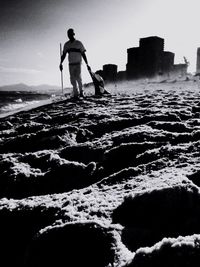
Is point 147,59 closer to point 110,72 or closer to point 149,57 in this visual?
point 149,57

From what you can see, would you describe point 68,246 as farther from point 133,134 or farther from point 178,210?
point 133,134

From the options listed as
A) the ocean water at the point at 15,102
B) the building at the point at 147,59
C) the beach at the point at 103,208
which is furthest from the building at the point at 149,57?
the beach at the point at 103,208

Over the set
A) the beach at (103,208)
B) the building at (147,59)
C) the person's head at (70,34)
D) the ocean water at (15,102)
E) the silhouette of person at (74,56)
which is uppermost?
the building at (147,59)

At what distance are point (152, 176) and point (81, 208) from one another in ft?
1.26

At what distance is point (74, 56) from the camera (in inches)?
270

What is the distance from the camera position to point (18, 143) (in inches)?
83.4

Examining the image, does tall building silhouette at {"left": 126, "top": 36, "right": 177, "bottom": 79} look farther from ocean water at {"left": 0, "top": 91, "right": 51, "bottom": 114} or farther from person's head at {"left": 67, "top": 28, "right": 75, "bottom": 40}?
person's head at {"left": 67, "top": 28, "right": 75, "bottom": 40}

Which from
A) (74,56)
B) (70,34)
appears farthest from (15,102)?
(70,34)

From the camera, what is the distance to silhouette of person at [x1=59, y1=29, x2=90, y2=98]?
6.77m

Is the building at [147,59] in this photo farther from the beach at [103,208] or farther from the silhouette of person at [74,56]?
the beach at [103,208]

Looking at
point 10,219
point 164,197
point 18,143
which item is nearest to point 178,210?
point 164,197

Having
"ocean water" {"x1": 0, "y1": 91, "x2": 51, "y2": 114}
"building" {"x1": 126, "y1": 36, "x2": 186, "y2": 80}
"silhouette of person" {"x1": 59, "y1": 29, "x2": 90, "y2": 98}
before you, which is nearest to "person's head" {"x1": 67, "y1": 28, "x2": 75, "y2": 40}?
"silhouette of person" {"x1": 59, "y1": 29, "x2": 90, "y2": 98}

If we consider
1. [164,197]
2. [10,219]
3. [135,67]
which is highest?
[135,67]

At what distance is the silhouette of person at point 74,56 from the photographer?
22.2ft
